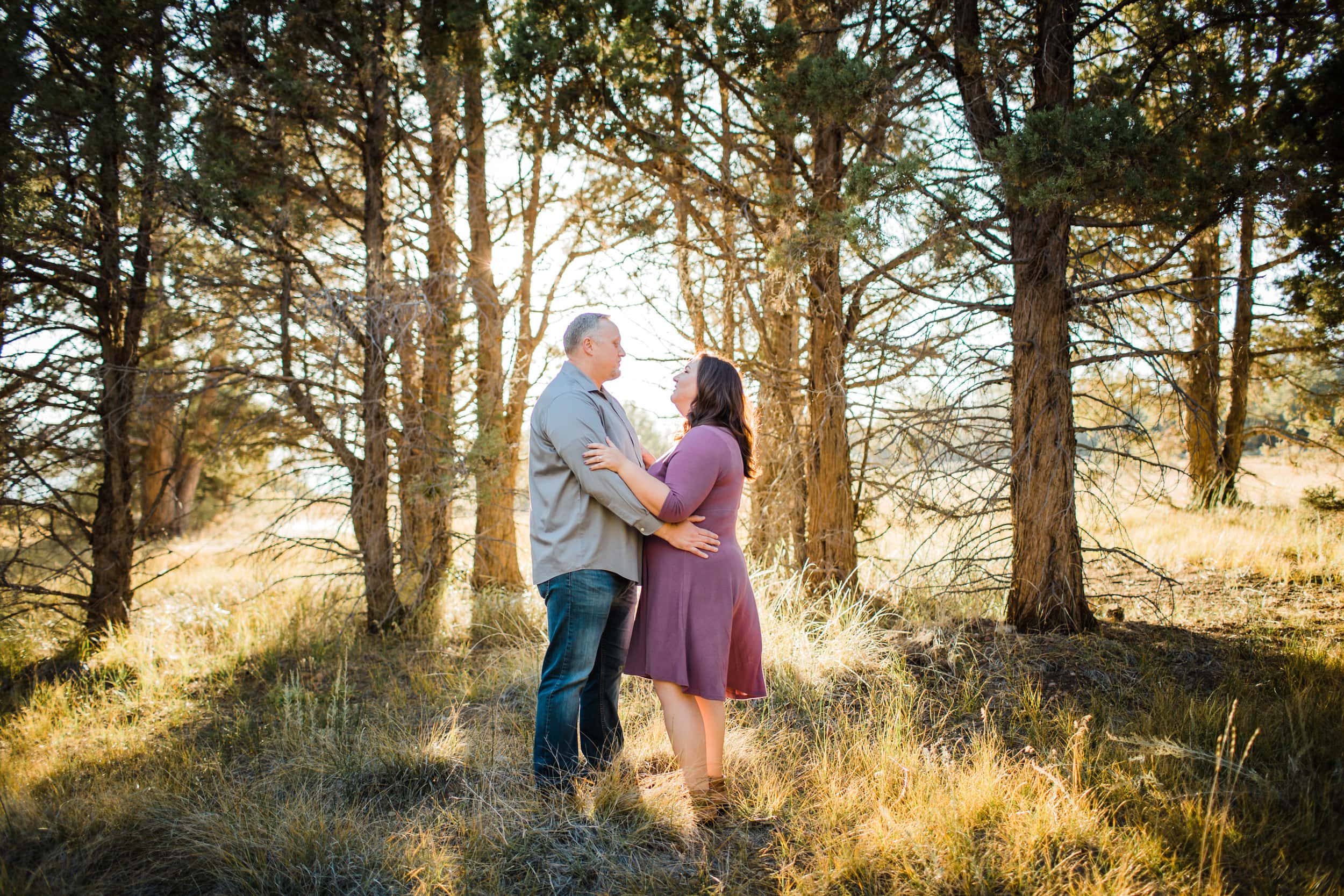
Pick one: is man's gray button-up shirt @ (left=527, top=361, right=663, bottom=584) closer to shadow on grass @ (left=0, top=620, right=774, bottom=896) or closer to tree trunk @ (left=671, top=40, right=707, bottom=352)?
shadow on grass @ (left=0, top=620, right=774, bottom=896)

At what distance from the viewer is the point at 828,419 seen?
6.04 metres

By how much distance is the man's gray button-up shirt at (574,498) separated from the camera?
3193mm

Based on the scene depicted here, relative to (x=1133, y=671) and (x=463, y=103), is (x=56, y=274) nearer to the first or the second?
(x=463, y=103)

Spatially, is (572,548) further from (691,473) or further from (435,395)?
(435,395)

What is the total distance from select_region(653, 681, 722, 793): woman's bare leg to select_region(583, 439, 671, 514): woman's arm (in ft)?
2.56

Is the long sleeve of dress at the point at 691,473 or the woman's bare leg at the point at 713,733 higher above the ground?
the long sleeve of dress at the point at 691,473

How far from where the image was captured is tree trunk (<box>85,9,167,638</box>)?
19.0ft

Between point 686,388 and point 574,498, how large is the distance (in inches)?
28.0

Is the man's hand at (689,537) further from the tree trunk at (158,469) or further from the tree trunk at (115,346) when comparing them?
the tree trunk at (115,346)

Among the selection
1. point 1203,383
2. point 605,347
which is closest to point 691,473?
point 605,347

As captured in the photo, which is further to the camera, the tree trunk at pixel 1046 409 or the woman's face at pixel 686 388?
the tree trunk at pixel 1046 409

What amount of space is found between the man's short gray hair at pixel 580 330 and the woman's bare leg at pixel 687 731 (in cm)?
157

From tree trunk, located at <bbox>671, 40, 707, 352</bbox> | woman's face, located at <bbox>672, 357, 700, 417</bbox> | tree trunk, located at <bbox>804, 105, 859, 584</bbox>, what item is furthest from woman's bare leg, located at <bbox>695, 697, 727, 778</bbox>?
tree trunk, located at <bbox>804, 105, 859, 584</bbox>

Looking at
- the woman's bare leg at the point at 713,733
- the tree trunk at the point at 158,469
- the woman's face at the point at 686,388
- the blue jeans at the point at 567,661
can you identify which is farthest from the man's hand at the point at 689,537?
the tree trunk at the point at 158,469
